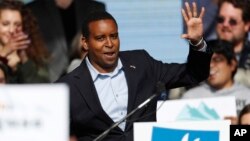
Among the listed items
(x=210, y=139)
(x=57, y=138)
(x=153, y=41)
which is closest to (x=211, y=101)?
(x=153, y=41)

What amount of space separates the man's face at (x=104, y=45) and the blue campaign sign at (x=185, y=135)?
903mm

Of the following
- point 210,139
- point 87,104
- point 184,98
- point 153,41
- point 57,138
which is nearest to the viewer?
point 57,138

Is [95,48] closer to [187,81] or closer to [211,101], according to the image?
[187,81]

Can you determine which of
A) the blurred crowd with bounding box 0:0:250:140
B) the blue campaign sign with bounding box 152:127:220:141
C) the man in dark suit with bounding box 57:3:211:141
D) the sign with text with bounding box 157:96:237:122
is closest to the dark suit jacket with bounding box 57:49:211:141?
the man in dark suit with bounding box 57:3:211:141

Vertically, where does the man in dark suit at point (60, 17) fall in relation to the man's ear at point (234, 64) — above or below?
above

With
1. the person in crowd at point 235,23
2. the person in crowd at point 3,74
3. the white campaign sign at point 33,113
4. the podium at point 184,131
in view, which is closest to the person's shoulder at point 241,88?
the person in crowd at point 235,23

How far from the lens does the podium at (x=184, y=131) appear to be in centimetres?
480

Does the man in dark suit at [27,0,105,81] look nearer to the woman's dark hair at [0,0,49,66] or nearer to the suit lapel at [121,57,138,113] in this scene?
the woman's dark hair at [0,0,49,66]

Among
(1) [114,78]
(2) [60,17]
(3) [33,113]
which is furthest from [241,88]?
(3) [33,113]

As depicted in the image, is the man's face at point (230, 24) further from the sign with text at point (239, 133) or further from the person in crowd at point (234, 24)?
the sign with text at point (239, 133)

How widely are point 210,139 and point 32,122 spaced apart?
5.17ft

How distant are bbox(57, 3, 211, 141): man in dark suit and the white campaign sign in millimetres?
1998

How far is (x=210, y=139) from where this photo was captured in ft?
15.7

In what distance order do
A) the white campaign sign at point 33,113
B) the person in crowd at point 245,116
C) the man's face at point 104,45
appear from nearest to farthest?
1. the white campaign sign at point 33,113
2. the man's face at point 104,45
3. the person in crowd at point 245,116
